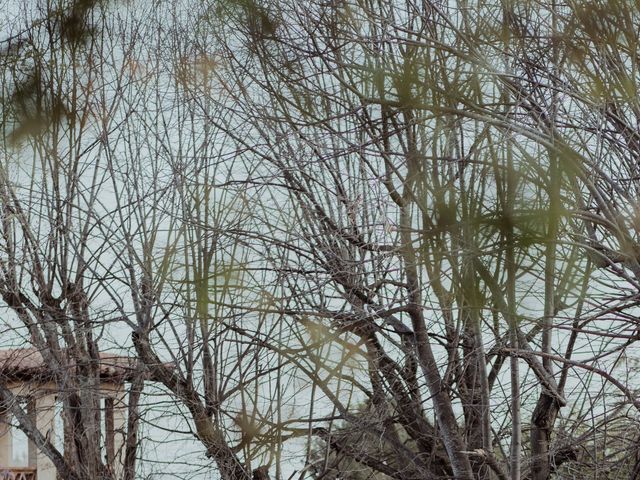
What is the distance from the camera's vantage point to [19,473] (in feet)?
39.4

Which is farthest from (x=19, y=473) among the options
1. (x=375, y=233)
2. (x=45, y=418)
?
(x=375, y=233)

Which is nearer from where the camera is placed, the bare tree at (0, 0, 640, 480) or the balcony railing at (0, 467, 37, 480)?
the bare tree at (0, 0, 640, 480)

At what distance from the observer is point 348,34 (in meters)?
6.36

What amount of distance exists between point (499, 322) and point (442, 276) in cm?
205

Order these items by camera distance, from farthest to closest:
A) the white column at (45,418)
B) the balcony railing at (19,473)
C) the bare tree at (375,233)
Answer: the balcony railing at (19,473) < the white column at (45,418) < the bare tree at (375,233)

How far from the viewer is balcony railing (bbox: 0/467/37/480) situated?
11498 millimetres

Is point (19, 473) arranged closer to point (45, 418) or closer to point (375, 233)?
point (45, 418)

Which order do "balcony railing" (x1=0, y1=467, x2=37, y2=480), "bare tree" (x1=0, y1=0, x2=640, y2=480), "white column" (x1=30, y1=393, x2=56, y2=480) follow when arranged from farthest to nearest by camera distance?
"balcony railing" (x1=0, y1=467, x2=37, y2=480) → "white column" (x1=30, y1=393, x2=56, y2=480) → "bare tree" (x1=0, y1=0, x2=640, y2=480)

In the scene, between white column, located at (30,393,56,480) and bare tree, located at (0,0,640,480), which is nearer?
bare tree, located at (0,0,640,480)

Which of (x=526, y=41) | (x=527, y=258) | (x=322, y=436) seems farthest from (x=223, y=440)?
(x=527, y=258)

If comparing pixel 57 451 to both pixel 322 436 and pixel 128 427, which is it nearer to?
pixel 128 427

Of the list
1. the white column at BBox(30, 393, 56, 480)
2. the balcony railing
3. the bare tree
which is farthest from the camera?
the balcony railing

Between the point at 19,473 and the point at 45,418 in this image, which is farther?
the point at 19,473

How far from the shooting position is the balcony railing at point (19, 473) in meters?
11.5
